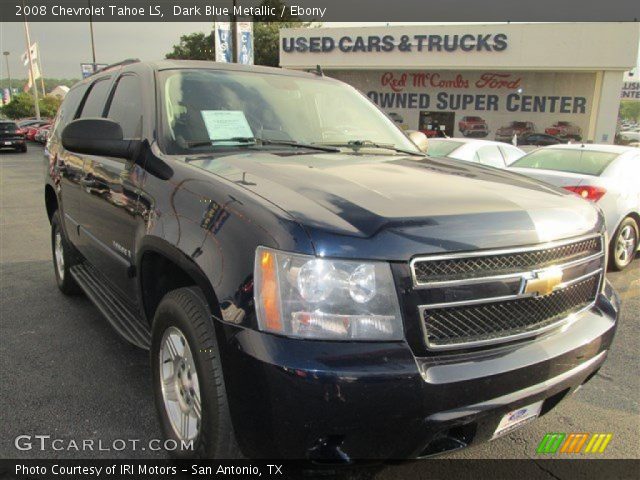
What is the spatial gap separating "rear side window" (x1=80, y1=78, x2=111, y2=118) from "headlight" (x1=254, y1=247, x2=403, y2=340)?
108 inches

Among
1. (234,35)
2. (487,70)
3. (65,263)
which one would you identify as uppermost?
(234,35)

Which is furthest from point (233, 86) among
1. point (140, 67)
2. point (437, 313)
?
point (437, 313)

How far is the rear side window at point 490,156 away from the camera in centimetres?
917

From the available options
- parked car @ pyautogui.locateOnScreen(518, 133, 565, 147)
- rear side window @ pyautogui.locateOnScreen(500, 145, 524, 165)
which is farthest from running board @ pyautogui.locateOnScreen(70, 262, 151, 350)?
parked car @ pyautogui.locateOnScreen(518, 133, 565, 147)

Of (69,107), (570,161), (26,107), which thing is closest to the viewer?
(69,107)

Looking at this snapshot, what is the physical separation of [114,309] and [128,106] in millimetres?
1302

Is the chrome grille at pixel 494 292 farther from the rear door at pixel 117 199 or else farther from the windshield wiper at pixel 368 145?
the rear door at pixel 117 199

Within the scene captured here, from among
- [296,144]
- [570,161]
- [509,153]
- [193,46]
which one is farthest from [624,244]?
[193,46]

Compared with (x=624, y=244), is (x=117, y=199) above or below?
above

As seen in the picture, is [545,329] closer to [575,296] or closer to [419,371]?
[575,296]

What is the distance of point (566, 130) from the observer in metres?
29.7

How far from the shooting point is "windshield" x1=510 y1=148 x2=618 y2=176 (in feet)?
21.0

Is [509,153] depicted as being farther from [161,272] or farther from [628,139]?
[628,139]

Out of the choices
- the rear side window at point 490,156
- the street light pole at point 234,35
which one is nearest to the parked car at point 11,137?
the street light pole at point 234,35
